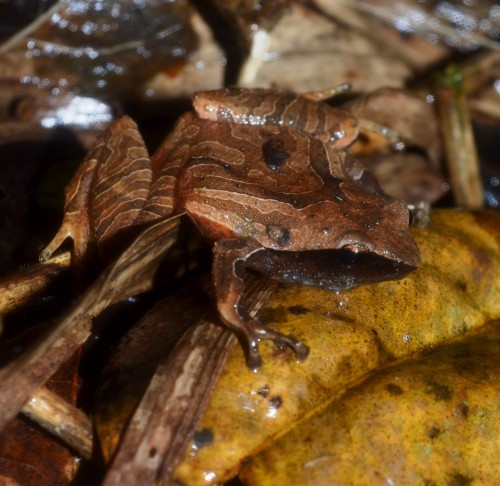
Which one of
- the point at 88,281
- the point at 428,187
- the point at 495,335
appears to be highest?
the point at 88,281

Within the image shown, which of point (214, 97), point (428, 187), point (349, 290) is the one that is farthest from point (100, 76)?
point (349, 290)

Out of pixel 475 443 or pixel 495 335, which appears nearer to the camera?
pixel 475 443

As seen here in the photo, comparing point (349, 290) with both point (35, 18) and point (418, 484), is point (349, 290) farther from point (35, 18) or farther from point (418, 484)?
point (35, 18)

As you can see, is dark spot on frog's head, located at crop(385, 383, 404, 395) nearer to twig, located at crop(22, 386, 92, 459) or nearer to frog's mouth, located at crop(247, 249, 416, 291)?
frog's mouth, located at crop(247, 249, 416, 291)

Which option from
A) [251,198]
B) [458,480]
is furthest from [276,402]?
[251,198]

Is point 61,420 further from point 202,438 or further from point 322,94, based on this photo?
point 322,94

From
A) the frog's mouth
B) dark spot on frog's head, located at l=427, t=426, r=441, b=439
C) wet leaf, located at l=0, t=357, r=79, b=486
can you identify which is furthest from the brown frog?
wet leaf, located at l=0, t=357, r=79, b=486

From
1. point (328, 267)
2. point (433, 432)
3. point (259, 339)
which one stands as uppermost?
point (259, 339)
